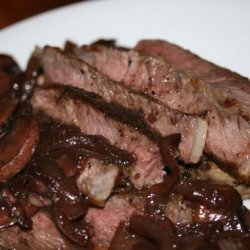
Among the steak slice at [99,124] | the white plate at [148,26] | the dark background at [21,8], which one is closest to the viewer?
the steak slice at [99,124]

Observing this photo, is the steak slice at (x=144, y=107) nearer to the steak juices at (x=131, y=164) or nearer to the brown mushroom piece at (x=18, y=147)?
the steak juices at (x=131, y=164)

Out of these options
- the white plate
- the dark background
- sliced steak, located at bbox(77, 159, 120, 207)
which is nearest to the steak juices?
sliced steak, located at bbox(77, 159, 120, 207)

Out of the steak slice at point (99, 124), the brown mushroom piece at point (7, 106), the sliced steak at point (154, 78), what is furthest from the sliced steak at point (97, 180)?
the brown mushroom piece at point (7, 106)

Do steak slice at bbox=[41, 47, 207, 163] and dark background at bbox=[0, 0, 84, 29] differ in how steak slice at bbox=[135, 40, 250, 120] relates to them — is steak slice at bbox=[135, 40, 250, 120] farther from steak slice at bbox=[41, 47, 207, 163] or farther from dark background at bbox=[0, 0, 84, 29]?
dark background at bbox=[0, 0, 84, 29]

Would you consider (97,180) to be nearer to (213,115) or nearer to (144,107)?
(144,107)

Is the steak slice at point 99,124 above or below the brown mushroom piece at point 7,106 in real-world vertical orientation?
above

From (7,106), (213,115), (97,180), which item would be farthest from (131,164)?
(7,106)
